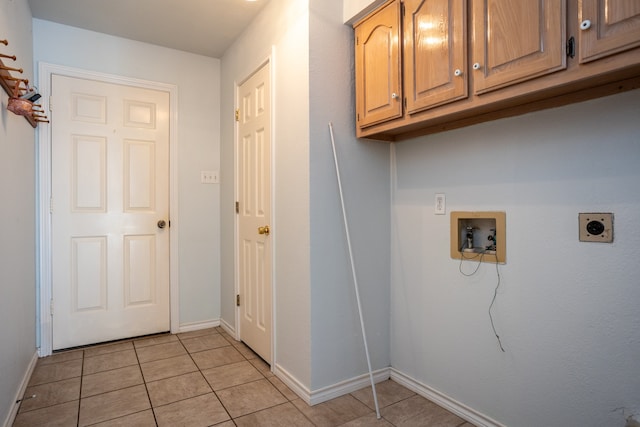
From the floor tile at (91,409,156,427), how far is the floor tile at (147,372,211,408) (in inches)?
3.8

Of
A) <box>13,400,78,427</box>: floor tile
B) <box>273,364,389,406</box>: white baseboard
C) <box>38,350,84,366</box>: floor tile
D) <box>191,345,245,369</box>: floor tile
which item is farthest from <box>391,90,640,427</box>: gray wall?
<box>38,350,84,366</box>: floor tile

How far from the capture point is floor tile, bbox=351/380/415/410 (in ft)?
6.35

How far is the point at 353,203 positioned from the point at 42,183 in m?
2.27

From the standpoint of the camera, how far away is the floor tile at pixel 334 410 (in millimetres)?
1775

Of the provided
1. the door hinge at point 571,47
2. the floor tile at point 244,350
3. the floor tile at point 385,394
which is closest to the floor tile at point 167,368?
the floor tile at point 244,350

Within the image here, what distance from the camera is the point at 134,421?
1.77 meters

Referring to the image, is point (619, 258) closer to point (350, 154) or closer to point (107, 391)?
point (350, 154)

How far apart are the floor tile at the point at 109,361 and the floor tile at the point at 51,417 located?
0.42 metres

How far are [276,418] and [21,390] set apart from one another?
1.47 metres

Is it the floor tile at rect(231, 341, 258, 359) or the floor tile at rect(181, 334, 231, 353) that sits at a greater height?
the floor tile at rect(231, 341, 258, 359)

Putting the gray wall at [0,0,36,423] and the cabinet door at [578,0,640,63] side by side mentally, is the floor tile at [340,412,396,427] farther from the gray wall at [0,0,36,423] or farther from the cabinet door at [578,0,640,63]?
the cabinet door at [578,0,640,63]

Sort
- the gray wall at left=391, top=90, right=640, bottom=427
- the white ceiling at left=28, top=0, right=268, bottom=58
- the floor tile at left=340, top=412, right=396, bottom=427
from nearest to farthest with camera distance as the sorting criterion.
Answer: the gray wall at left=391, top=90, right=640, bottom=427
the floor tile at left=340, top=412, right=396, bottom=427
the white ceiling at left=28, top=0, right=268, bottom=58

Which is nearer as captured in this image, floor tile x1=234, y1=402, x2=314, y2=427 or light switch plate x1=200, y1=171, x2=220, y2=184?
floor tile x1=234, y1=402, x2=314, y2=427

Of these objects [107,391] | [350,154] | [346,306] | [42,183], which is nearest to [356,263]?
[346,306]
